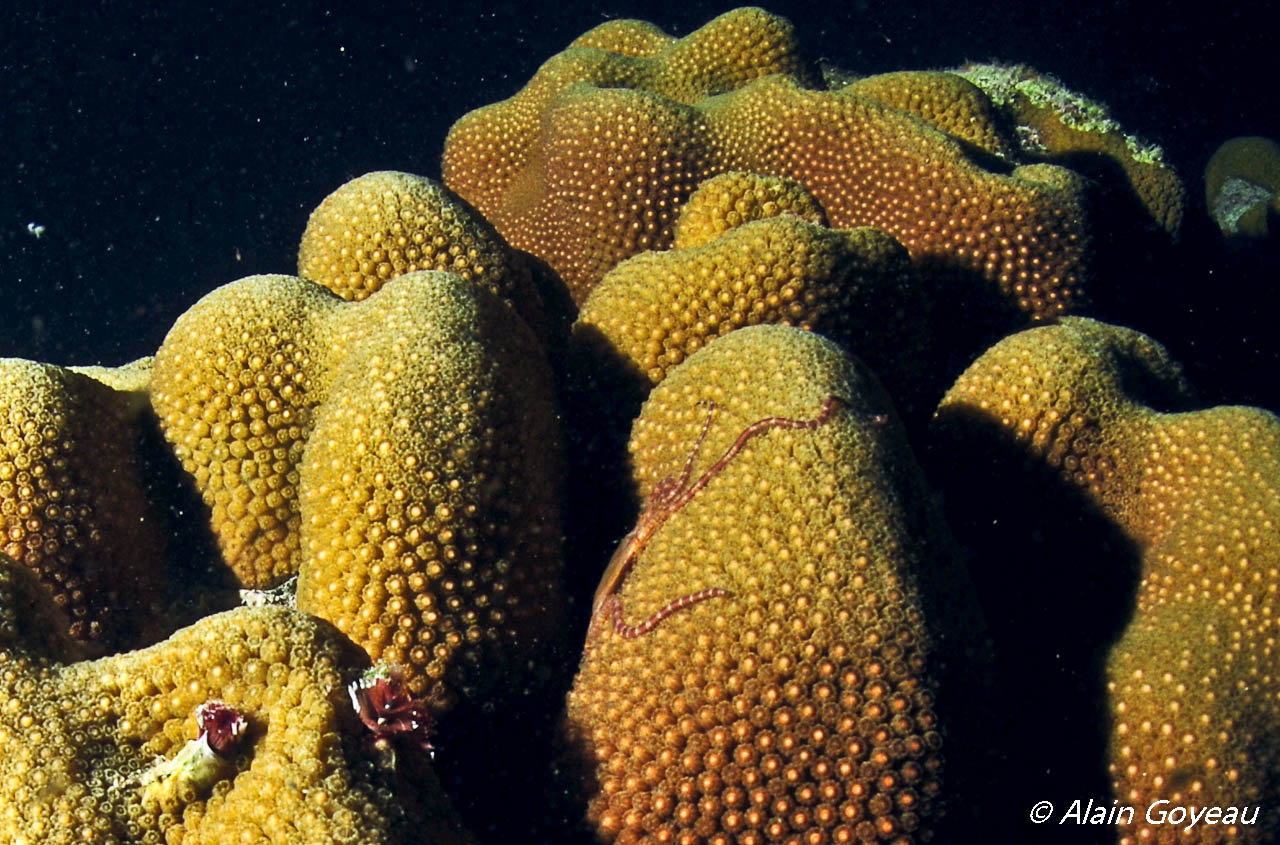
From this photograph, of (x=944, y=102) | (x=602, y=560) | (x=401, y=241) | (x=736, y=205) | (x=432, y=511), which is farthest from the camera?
(x=944, y=102)

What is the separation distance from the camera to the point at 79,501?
2.31m

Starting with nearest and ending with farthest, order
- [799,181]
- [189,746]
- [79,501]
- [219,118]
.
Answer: [189,746] → [79,501] → [799,181] → [219,118]

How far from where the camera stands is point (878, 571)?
71.7 inches

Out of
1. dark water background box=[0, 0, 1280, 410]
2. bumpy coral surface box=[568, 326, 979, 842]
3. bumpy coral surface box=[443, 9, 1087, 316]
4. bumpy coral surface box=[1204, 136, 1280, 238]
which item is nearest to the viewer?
A: bumpy coral surface box=[568, 326, 979, 842]

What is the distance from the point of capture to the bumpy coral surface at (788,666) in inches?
70.1

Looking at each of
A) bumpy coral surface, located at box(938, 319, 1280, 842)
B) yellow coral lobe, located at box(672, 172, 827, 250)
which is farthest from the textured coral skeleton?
yellow coral lobe, located at box(672, 172, 827, 250)

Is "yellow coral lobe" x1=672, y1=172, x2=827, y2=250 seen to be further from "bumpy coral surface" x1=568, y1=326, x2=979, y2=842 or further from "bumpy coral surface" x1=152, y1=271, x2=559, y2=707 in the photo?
"bumpy coral surface" x1=568, y1=326, x2=979, y2=842

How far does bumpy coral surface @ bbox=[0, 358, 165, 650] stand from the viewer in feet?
7.26

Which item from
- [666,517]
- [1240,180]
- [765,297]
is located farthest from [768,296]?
[1240,180]

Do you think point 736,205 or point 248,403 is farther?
point 736,205

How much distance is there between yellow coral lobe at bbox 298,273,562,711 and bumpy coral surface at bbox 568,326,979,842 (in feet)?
0.93

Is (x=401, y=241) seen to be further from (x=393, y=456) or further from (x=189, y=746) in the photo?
(x=189, y=746)

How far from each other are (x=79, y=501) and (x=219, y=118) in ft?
59.1

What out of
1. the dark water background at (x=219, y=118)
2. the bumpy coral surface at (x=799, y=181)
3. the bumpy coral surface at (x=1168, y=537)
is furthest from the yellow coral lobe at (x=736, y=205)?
the dark water background at (x=219, y=118)
